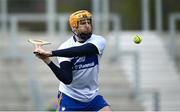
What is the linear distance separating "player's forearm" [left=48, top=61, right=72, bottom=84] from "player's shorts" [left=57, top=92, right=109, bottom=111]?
0.33 metres

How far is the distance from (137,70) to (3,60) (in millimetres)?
2770

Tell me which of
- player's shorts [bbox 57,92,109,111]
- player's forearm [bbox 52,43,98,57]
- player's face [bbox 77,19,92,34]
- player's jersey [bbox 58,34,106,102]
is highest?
player's face [bbox 77,19,92,34]

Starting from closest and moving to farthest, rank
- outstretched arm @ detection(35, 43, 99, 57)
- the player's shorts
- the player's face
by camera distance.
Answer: outstretched arm @ detection(35, 43, 99, 57) < the player's face < the player's shorts

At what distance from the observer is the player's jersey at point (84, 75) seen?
27.8ft

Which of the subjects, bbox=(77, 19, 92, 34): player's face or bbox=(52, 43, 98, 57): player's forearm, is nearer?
bbox=(52, 43, 98, 57): player's forearm

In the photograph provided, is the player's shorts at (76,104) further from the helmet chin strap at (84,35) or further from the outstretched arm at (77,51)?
the helmet chin strap at (84,35)

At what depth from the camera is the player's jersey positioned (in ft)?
27.8

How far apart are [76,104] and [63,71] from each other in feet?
1.67

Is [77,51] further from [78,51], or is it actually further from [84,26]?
[84,26]

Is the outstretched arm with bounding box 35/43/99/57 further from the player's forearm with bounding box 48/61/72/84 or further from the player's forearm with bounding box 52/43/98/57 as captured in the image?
the player's forearm with bounding box 48/61/72/84

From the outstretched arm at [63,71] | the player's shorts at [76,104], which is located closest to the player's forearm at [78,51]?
the outstretched arm at [63,71]

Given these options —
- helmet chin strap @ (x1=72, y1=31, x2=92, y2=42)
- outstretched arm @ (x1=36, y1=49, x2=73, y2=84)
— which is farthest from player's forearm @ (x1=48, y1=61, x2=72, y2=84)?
helmet chin strap @ (x1=72, y1=31, x2=92, y2=42)

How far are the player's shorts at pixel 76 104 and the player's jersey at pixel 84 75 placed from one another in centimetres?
5

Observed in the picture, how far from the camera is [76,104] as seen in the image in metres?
8.67
